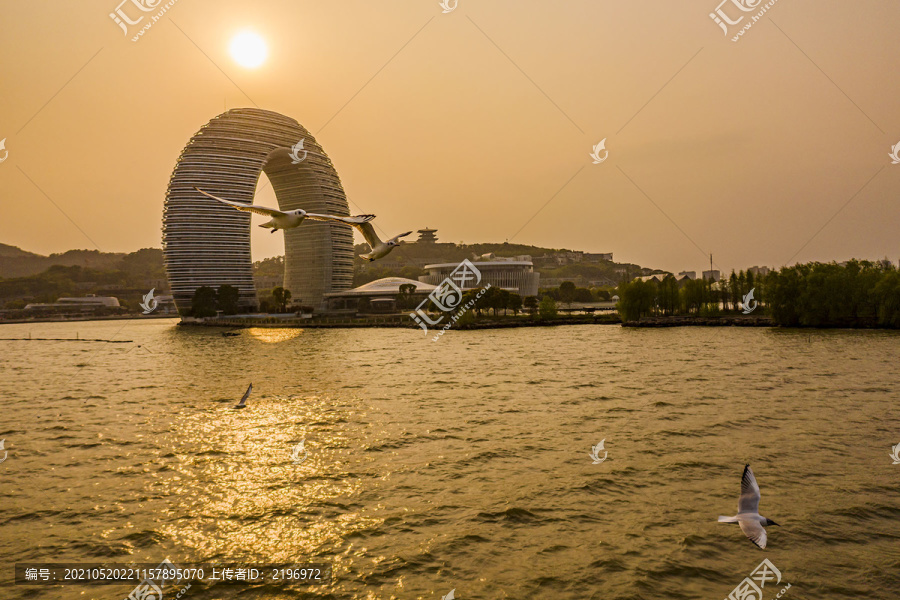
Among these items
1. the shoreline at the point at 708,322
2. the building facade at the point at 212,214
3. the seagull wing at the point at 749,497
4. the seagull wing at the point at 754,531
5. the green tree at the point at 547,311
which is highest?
the building facade at the point at 212,214

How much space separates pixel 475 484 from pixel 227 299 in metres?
161

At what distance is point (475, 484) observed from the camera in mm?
18484

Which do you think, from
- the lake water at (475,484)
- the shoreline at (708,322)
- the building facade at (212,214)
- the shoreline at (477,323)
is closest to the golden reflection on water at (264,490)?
the lake water at (475,484)

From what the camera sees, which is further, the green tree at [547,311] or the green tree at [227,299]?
the green tree at [227,299]

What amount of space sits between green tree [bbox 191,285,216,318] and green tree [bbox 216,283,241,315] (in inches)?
77.1

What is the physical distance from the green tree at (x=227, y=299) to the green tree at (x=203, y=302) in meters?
1.96

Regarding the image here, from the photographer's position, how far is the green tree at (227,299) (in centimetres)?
16588

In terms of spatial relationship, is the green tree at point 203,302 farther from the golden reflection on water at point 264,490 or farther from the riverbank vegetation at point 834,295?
the golden reflection on water at point 264,490

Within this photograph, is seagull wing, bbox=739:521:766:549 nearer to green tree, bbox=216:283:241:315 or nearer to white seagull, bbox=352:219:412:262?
white seagull, bbox=352:219:412:262

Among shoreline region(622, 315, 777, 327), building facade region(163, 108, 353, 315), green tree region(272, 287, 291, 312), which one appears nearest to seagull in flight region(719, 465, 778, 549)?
shoreline region(622, 315, 777, 327)

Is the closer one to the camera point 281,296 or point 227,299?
point 227,299

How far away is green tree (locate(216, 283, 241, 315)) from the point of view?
166 meters

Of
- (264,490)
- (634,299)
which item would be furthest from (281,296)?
(264,490)

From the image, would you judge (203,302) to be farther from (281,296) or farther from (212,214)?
(212,214)
